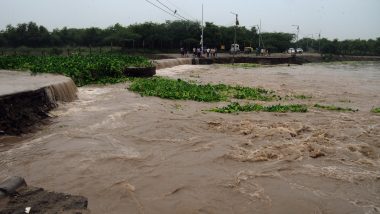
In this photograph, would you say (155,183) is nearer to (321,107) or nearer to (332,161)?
(332,161)

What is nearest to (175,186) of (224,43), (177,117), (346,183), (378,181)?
(346,183)

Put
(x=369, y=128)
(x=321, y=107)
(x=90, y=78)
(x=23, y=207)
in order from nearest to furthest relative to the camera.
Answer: (x=23, y=207) → (x=369, y=128) → (x=321, y=107) → (x=90, y=78)

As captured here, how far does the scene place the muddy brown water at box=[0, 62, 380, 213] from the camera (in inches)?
242

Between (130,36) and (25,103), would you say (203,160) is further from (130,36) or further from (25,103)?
(130,36)

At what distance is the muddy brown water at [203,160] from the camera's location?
6.15 metres

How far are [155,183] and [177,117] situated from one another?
17.8 feet

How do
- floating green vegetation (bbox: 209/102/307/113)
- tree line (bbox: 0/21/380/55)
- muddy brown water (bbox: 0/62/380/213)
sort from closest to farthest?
1. muddy brown water (bbox: 0/62/380/213)
2. floating green vegetation (bbox: 209/102/307/113)
3. tree line (bbox: 0/21/380/55)

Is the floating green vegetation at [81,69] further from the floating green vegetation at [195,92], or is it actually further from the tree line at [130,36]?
the tree line at [130,36]

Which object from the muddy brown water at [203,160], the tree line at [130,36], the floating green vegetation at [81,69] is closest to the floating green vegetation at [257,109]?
the muddy brown water at [203,160]

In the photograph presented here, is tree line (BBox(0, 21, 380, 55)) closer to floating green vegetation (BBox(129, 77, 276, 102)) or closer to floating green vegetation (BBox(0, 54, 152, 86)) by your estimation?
floating green vegetation (BBox(0, 54, 152, 86))

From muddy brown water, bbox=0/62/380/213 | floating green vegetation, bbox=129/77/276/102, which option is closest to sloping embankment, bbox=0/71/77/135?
muddy brown water, bbox=0/62/380/213

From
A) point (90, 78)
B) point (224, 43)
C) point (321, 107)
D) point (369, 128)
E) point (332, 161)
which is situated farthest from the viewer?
point (224, 43)

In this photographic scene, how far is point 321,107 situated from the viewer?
1439 centimetres

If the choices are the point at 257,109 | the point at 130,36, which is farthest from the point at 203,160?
the point at 130,36
